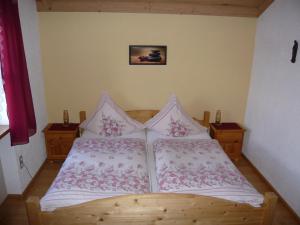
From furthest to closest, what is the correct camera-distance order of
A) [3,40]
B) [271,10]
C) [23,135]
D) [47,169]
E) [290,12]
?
[47,169], [271,10], [290,12], [23,135], [3,40]

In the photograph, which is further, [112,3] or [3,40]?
[112,3]

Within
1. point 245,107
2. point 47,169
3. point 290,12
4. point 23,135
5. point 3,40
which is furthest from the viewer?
point 245,107

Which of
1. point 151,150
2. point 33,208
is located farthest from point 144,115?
point 33,208

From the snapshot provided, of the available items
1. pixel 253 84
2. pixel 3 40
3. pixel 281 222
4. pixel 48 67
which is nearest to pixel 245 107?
pixel 253 84

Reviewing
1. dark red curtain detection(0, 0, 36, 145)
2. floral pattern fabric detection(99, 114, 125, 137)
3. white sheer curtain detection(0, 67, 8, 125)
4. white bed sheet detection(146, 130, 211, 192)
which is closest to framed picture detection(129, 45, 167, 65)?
floral pattern fabric detection(99, 114, 125, 137)

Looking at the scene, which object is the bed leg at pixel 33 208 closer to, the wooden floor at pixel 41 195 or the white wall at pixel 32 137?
the wooden floor at pixel 41 195

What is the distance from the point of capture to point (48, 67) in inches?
126

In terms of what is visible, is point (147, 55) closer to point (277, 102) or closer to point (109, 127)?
point (109, 127)

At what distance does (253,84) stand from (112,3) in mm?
→ 2252

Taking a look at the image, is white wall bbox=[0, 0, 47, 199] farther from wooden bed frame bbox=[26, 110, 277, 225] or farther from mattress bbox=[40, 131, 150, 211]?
wooden bed frame bbox=[26, 110, 277, 225]

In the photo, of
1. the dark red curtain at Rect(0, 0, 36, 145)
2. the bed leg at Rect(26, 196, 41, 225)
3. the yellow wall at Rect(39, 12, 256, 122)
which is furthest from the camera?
the yellow wall at Rect(39, 12, 256, 122)

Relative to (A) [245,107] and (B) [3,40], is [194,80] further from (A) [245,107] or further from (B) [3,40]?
(B) [3,40]

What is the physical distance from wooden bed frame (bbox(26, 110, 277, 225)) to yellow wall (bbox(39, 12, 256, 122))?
6.31 ft

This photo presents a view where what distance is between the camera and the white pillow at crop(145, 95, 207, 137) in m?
2.99
